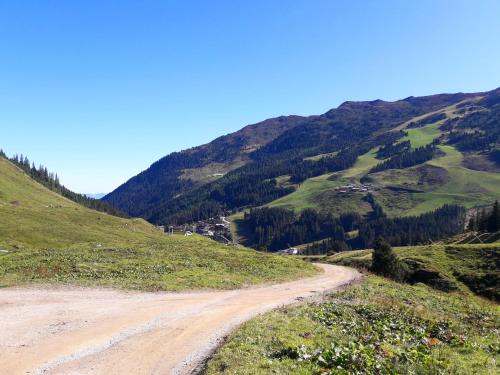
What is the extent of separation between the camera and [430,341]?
67.8 feet

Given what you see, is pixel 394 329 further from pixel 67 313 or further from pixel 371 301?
pixel 67 313

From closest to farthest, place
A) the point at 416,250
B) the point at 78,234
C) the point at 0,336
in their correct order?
the point at 0,336 → the point at 416,250 → the point at 78,234

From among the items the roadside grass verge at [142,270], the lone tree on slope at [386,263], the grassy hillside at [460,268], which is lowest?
the grassy hillside at [460,268]

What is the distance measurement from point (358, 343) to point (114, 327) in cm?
1304

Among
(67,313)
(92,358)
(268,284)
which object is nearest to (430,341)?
(92,358)

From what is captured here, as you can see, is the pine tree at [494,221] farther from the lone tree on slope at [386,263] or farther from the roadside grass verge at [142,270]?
the roadside grass verge at [142,270]

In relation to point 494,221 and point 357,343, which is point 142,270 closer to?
point 357,343

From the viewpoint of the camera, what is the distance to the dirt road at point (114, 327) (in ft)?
55.9

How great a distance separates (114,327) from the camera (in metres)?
22.5

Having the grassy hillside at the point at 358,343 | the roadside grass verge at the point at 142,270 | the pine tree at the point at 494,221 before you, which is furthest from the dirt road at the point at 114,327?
the pine tree at the point at 494,221

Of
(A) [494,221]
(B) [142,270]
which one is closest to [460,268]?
(B) [142,270]

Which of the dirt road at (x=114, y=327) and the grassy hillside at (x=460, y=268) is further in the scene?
the grassy hillside at (x=460, y=268)

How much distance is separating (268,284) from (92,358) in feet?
90.1

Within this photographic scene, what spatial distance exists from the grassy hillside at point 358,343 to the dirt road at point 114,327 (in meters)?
2.05
